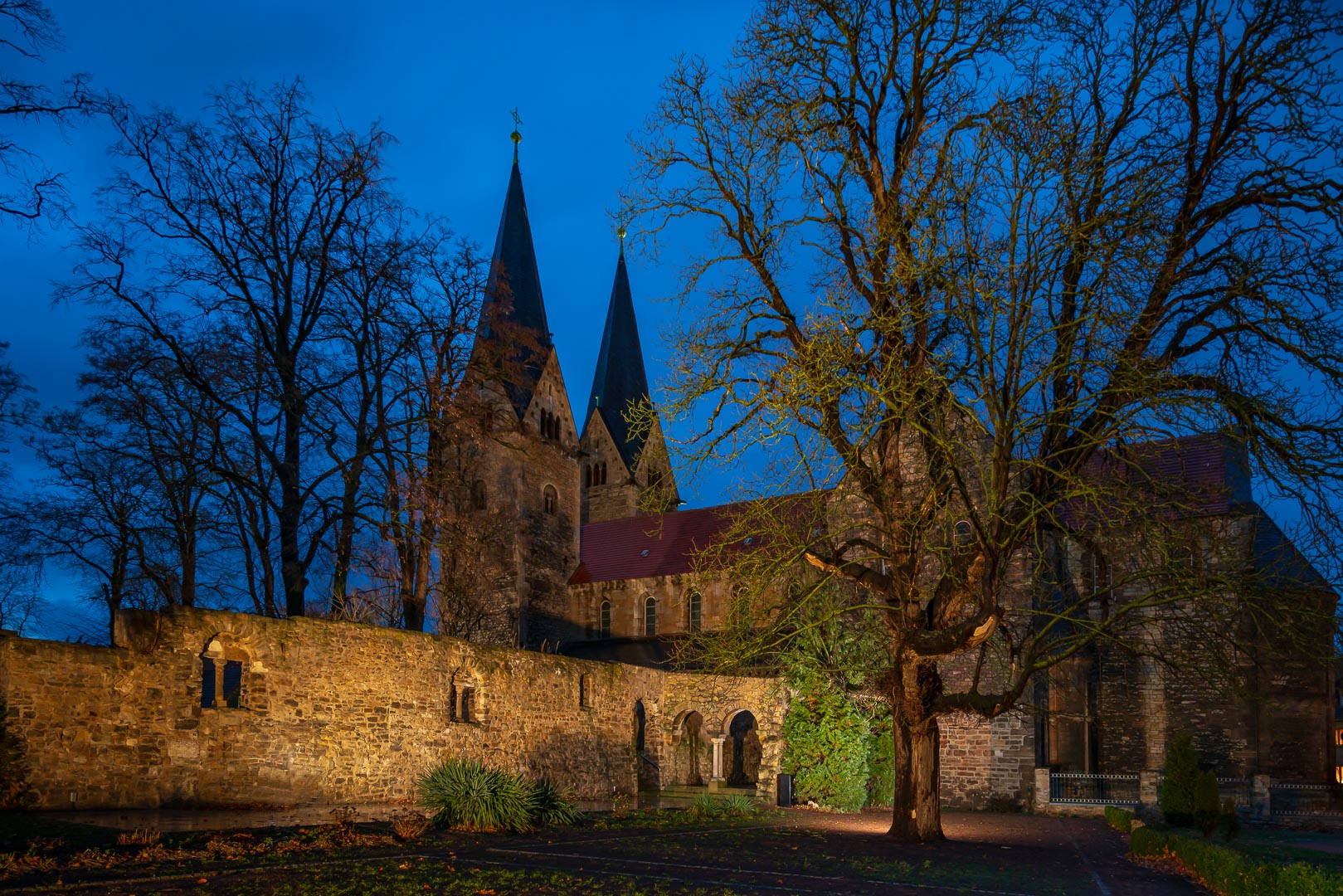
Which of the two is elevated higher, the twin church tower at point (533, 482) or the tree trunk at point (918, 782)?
the twin church tower at point (533, 482)

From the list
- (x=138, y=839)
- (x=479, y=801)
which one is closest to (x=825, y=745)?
(x=479, y=801)

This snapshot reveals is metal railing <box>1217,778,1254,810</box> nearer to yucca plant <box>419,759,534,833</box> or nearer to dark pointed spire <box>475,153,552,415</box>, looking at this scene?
yucca plant <box>419,759,534,833</box>

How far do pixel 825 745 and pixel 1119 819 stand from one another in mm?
5739

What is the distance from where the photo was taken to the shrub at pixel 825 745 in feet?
70.9

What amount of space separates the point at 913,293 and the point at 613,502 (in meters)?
37.3

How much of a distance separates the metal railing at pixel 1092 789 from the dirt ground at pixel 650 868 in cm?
922

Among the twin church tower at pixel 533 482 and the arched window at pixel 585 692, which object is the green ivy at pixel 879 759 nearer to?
the arched window at pixel 585 692

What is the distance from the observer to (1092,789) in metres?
26.2

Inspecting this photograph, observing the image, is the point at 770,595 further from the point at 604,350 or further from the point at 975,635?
the point at 604,350

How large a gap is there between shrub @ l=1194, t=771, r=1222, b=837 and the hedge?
366 cm

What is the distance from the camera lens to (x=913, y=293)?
12.3 metres

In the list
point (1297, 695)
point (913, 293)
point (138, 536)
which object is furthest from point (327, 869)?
point (1297, 695)

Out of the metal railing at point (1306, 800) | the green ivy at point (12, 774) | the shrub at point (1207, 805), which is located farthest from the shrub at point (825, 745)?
the green ivy at point (12, 774)

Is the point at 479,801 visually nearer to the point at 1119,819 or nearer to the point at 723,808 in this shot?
the point at 723,808
